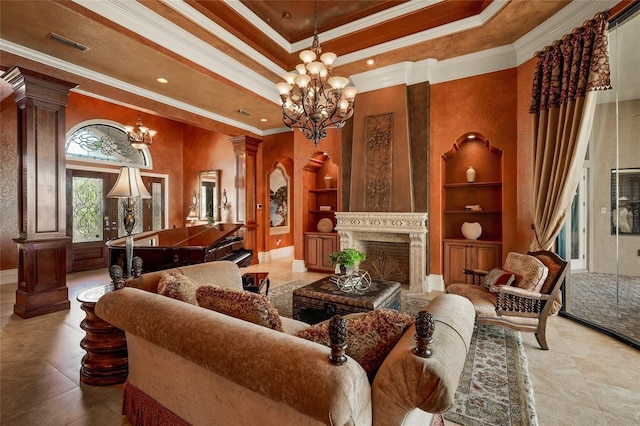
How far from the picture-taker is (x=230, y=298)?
148cm

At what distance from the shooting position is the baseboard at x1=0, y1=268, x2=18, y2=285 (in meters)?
5.25

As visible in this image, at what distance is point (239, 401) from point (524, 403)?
1906 mm

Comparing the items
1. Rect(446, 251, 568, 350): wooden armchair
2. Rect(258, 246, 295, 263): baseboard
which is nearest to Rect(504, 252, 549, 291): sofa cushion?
Rect(446, 251, 568, 350): wooden armchair

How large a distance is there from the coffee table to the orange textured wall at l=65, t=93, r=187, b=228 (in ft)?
21.0

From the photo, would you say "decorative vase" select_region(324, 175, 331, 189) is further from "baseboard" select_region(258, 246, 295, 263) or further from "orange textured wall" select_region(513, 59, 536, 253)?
"orange textured wall" select_region(513, 59, 536, 253)

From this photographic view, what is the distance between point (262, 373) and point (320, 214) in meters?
5.80

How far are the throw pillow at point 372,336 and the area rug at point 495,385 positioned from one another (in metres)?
1.15

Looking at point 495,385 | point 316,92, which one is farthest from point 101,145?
point 495,385

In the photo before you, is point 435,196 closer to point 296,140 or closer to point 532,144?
point 532,144

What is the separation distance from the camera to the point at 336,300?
2.77 m

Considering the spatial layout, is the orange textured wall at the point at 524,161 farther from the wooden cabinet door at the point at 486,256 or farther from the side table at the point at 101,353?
the side table at the point at 101,353

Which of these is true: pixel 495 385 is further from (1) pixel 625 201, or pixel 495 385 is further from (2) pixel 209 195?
(2) pixel 209 195

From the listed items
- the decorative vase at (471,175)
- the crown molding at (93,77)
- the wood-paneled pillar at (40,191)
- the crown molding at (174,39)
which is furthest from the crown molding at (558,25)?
the wood-paneled pillar at (40,191)

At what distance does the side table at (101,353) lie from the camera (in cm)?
216
